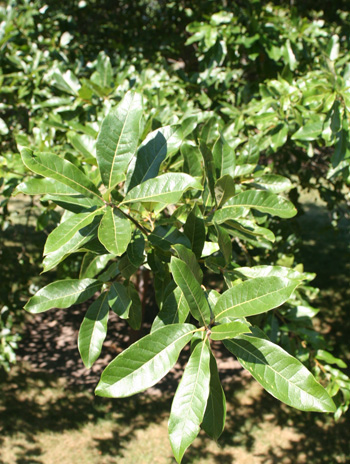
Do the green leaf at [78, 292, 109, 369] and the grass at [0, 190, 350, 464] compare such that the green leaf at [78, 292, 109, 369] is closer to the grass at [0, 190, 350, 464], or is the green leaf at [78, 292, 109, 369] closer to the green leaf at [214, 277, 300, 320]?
the green leaf at [214, 277, 300, 320]

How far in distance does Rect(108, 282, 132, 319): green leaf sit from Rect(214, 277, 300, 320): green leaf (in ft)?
1.11

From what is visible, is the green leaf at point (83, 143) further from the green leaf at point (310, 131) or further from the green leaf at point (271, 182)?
the green leaf at point (310, 131)

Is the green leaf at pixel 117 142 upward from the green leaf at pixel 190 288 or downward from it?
upward

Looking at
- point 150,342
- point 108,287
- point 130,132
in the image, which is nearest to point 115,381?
point 150,342

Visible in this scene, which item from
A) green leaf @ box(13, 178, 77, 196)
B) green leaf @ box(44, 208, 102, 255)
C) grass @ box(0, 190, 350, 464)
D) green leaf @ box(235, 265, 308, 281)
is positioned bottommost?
grass @ box(0, 190, 350, 464)

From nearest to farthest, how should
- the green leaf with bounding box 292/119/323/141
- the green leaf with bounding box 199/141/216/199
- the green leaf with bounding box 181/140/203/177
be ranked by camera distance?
the green leaf with bounding box 199/141/216/199
the green leaf with bounding box 181/140/203/177
the green leaf with bounding box 292/119/323/141

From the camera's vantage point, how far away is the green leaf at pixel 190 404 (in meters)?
0.94

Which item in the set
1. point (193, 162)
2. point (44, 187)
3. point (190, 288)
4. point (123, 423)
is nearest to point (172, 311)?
point (190, 288)

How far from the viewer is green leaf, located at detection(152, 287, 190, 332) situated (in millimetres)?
1202

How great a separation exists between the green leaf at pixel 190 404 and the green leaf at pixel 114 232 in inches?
12.4

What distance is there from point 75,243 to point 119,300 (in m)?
0.26

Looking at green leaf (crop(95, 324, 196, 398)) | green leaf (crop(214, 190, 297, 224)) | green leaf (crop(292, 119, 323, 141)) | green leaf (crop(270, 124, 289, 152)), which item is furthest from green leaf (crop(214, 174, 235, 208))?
green leaf (crop(270, 124, 289, 152))

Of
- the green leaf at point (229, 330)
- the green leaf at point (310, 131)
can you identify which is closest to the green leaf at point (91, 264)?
the green leaf at point (229, 330)

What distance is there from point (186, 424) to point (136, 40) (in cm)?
417
